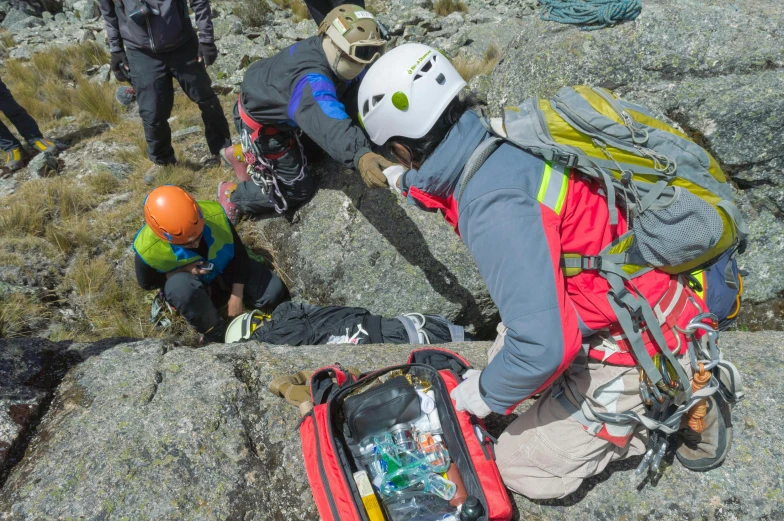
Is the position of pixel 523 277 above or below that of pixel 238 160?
above

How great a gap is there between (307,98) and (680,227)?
118 inches

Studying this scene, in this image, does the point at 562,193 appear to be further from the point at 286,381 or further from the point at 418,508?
the point at 286,381

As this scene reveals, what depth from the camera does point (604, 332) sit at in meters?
2.22

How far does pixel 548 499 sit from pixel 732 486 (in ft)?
3.03

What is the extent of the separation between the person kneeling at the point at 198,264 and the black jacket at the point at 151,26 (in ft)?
7.74

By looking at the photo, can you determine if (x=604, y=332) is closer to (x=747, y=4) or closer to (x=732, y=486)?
(x=732, y=486)

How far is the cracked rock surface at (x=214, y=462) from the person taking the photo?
2.37m

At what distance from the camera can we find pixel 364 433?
2605 millimetres

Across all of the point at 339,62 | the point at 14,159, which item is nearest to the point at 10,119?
the point at 14,159

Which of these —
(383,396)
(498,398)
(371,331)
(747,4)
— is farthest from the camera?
(747,4)

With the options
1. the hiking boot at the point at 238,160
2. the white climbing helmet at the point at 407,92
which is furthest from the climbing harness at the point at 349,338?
the hiking boot at the point at 238,160

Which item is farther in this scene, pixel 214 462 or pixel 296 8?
pixel 296 8

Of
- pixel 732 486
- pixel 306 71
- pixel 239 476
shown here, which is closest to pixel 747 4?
pixel 306 71

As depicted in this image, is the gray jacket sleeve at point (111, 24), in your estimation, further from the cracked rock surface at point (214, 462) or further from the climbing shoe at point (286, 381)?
the climbing shoe at point (286, 381)
